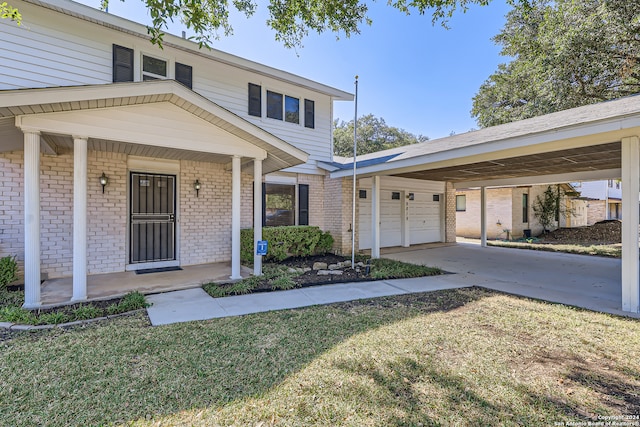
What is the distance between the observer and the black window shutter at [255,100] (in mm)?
8961

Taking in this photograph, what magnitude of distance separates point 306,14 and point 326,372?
6450 millimetres

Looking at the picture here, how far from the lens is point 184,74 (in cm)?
790

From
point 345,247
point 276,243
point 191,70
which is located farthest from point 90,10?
point 345,247

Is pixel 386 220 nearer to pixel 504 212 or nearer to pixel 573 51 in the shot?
pixel 573 51

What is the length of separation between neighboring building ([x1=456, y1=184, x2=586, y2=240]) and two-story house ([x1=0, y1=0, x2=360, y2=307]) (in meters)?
12.9

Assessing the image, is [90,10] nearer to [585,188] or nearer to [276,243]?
[276,243]

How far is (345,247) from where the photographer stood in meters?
9.95

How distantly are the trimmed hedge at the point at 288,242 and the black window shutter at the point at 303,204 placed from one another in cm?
86

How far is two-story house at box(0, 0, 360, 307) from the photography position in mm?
4699

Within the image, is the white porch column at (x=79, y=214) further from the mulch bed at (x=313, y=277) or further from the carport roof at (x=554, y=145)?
the carport roof at (x=554, y=145)

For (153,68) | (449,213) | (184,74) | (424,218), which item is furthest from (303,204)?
(449,213)

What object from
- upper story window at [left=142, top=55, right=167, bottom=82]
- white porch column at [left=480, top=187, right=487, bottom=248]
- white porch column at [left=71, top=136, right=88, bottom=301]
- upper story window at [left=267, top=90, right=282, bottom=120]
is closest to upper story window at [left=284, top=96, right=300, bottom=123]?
upper story window at [left=267, top=90, right=282, bottom=120]

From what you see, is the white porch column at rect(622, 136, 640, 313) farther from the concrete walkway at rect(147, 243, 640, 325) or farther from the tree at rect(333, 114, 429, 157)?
the tree at rect(333, 114, 429, 157)

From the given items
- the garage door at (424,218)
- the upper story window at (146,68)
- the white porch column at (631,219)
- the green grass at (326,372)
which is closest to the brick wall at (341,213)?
the garage door at (424,218)
